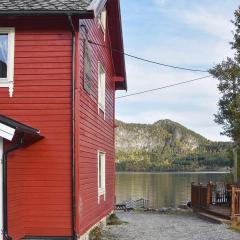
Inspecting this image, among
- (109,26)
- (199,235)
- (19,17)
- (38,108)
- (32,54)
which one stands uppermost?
(109,26)

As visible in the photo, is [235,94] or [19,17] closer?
[19,17]

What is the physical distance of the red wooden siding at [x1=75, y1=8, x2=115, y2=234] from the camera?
14.2 meters

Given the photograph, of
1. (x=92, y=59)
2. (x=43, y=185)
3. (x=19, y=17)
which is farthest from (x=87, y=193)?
(x=19, y=17)

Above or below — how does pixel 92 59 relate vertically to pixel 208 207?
above

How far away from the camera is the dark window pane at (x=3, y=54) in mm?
14109

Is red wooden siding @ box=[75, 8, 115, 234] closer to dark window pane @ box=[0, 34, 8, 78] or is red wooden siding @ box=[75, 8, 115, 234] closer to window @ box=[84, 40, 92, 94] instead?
window @ box=[84, 40, 92, 94]

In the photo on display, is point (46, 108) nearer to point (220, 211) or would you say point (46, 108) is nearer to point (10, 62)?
point (10, 62)

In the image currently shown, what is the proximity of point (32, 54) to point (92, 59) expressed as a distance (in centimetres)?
319

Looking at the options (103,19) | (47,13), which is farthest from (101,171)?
(47,13)

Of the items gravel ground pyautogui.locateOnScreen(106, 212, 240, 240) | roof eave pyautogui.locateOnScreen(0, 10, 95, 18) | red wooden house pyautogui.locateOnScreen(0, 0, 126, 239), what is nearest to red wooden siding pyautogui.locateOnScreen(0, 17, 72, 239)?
red wooden house pyautogui.locateOnScreen(0, 0, 126, 239)

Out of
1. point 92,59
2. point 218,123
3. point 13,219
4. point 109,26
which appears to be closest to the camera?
point 13,219

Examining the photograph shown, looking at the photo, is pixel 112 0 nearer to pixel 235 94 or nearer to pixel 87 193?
pixel 87 193

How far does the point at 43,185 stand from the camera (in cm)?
1399

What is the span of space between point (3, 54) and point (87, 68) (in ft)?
8.17
